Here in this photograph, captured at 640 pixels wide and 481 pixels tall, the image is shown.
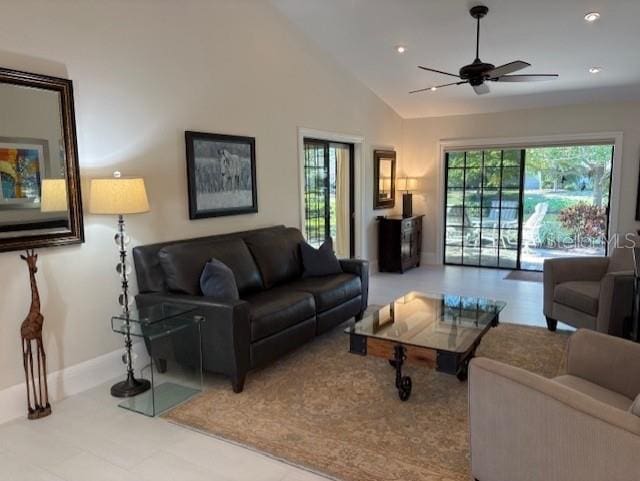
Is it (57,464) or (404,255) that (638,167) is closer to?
(404,255)

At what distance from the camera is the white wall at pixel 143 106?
294 cm

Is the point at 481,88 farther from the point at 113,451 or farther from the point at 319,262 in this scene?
the point at 113,451

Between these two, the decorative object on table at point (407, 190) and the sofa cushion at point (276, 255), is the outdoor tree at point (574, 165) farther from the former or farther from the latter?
the sofa cushion at point (276, 255)

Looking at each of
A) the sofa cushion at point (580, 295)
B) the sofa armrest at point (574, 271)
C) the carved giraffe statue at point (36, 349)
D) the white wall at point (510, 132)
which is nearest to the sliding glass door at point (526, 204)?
the white wall at point (510, 132)

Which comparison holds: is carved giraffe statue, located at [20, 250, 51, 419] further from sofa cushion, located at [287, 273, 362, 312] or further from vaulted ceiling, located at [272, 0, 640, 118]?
vaulted ceiling, located at [272, 0, 640, 118]

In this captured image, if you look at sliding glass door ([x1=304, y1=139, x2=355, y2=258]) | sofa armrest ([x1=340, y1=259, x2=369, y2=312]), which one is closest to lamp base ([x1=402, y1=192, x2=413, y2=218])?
sliding glass door ([x1=304, y1=139, x2=355, y2=258])

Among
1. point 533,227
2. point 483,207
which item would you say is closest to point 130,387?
point 483,207

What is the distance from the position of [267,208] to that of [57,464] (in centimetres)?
313

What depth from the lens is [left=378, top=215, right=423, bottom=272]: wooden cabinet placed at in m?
7.03

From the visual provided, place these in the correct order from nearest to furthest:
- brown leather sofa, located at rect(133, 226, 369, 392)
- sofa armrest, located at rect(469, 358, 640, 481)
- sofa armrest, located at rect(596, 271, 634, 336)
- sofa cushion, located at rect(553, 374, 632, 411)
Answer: sofa armrest, located at rect(469, 358, 640, 481) → sofa cushion, located at rect(553, 374, 632, 411) → brown leather sofa, located at rect(133, 226, 369, 392) → sofa armrest, located at rect(596, 271, 634, 336)

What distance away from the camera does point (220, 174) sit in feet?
14.3

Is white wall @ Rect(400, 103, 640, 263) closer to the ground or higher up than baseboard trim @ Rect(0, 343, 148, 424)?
higher up

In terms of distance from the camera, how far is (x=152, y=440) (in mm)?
2582

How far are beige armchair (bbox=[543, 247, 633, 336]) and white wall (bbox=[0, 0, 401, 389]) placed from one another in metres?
2.88
